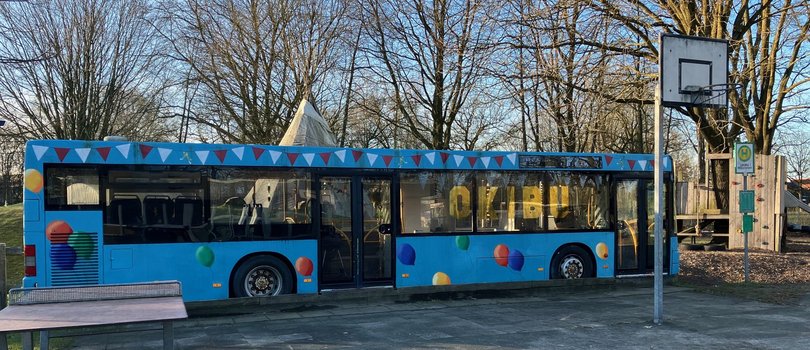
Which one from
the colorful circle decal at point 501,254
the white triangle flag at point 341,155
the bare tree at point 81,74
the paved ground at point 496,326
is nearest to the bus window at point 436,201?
the colorful circle decal at point 501,254

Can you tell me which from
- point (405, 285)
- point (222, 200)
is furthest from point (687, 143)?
point (222, 200)

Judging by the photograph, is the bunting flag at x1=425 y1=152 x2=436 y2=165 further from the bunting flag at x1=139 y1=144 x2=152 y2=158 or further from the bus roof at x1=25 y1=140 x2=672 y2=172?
the bunting flag at x1=139 y1=144 x2=152 y2=158

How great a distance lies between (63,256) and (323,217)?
393cm

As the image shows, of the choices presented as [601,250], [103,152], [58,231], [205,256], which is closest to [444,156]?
[601,250]

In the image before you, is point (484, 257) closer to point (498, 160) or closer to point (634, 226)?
point (498, 160)

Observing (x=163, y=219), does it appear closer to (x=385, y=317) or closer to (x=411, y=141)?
(x=385, y=317)

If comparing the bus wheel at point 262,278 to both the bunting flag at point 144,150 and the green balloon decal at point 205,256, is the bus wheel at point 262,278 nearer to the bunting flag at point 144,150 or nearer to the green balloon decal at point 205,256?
the green balloon decal at point 205,256

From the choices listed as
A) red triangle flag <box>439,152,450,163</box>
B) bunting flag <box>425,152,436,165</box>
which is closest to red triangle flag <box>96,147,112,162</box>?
bunting flag <box>425,152,436,165</box>

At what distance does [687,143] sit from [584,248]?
2658 centimetres

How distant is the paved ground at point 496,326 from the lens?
7336 millimetres

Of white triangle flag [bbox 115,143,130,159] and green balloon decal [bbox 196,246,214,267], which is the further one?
green balloon decal [bbox 196,246,214,267]

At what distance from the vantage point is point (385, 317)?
9086 millimetres

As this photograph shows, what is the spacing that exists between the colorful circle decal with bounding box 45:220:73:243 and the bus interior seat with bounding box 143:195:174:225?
107 centimetres

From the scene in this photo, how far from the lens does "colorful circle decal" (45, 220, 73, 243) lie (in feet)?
28.3
